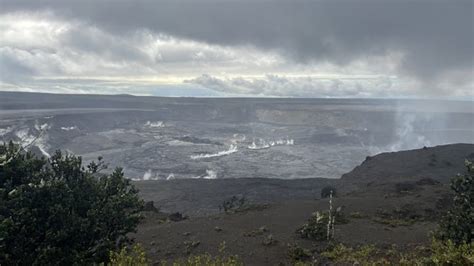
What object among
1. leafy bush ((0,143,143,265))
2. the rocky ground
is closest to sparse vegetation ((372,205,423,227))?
the rocky ground

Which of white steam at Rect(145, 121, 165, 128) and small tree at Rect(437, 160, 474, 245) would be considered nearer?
small tree at Rect(437, 160, 474, 245)

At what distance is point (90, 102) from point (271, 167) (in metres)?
124

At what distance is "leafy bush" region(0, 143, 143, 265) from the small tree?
31.6 ft

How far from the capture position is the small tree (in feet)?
46.5

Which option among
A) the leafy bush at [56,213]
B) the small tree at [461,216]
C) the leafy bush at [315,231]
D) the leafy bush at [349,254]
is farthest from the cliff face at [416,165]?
the leafy bush at [56,213]

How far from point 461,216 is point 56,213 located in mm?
11777

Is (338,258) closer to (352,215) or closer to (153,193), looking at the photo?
(352,215)

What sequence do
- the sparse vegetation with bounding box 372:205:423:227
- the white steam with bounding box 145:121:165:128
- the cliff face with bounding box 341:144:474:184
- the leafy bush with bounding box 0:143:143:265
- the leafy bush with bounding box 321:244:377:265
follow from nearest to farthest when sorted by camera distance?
the leafy bush with bounding box 0:143:143:265 → the leafy bush with bounding box 321:244:377:265 → the sparse vegetation with bounding box 372:205:423:227 → the cliff face with bounding box 341:144:474:184 → the white steam with bounding box 145:121:165:128

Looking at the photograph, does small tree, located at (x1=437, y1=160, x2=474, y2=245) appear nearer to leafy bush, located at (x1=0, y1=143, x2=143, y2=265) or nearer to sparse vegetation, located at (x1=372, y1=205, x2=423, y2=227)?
sparse vegetation, located at (x1=372, y1=205, x2=423, y2=227)

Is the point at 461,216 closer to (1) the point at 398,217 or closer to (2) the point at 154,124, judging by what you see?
(1) the point at 398,217

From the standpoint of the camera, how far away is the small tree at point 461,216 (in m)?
14.2

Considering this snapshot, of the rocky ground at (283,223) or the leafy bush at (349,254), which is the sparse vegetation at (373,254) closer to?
the leafy bush at (349,254)

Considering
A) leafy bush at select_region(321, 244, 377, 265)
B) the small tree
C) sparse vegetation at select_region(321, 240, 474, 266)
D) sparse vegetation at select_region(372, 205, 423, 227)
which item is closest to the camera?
the small tree

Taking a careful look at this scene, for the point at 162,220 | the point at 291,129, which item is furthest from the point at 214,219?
the point at 291,129
